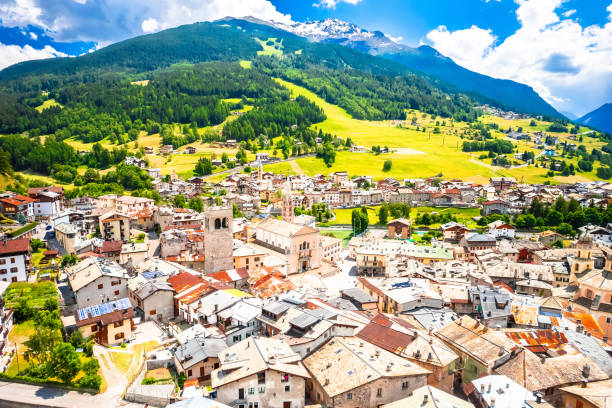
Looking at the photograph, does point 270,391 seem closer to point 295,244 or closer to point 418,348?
point 418,348

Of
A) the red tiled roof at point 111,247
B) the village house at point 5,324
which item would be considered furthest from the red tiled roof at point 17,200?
the village house at point 5,324

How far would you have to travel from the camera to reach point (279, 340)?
107 feet

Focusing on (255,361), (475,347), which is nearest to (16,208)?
(255,361)

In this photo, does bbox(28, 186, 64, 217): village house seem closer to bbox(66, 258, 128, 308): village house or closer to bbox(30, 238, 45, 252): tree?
bbox(30, 238, 45, 252): tree

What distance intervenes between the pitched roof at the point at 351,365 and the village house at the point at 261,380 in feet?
5.70

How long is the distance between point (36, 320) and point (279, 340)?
2163 cm

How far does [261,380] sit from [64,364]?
14.0m

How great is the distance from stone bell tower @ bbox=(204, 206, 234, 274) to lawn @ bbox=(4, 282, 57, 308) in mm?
18418

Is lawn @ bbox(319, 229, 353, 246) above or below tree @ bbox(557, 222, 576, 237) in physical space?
below

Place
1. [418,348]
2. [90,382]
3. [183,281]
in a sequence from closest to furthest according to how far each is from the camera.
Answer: [90,382], [418,348], [183,281]

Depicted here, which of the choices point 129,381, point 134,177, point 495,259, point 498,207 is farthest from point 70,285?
point 498,207

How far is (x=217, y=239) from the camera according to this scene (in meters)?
57.0

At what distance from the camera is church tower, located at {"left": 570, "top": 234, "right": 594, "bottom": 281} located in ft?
200

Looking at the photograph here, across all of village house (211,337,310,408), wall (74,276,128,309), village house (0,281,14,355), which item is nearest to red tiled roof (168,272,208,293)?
wall (74,276,128,309)
